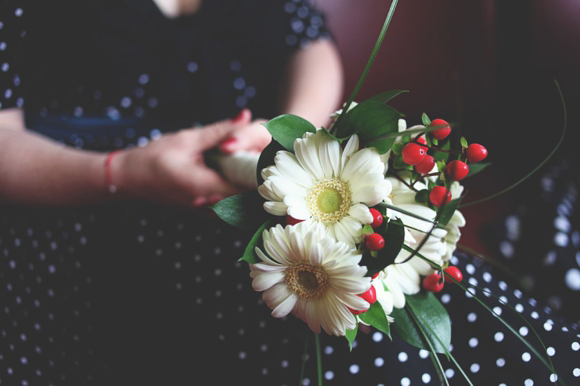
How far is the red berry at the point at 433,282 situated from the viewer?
32cm

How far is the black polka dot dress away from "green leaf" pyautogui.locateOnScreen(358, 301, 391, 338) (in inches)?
2.3

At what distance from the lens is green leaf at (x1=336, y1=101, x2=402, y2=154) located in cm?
28

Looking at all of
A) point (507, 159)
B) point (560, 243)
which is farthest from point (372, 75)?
point (560, 243)

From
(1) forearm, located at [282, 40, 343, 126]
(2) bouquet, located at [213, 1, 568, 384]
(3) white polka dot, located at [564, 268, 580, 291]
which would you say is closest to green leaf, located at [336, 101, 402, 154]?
(2) bouquet, located at [213, 1, 568, 384]

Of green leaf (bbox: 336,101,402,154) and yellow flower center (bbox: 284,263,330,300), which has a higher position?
green leaf (bbox: 336,101,402,154)

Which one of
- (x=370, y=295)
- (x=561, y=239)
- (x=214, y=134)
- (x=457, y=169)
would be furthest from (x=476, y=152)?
(x=561, y=239)

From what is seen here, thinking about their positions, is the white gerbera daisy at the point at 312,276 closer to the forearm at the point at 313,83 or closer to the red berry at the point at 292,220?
the red berry at the point at 292,220

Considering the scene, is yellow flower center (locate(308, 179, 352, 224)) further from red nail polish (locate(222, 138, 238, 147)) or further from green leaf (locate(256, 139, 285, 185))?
red nail polish (locate(222, 138, 238, 147))

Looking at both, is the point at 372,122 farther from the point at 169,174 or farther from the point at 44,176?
the point at 44,176

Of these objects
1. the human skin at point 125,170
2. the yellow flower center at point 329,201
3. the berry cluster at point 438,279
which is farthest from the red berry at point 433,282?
the human skin at point 125,170

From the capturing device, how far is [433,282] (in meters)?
0.32

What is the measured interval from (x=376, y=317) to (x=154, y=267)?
30 centimetres

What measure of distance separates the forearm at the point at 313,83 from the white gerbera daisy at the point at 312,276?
425mm

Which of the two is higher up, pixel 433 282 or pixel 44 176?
pixel 433 282
